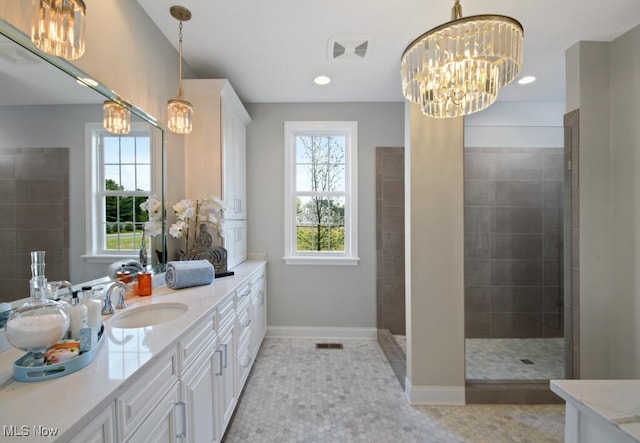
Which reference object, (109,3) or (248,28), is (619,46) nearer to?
(248,28)

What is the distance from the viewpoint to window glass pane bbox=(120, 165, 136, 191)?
1.49 m

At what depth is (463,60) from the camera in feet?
3.70

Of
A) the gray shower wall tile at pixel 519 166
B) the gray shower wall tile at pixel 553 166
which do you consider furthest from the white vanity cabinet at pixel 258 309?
the gray shower wall tile at pixel 553 166

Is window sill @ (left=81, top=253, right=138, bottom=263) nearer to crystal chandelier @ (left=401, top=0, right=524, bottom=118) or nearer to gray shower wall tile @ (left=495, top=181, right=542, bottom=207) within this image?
crystal chandelier @ (left=401, top=0, right=524, bottom=118)

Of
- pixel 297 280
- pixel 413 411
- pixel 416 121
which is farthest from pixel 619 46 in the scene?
pixel 297 280

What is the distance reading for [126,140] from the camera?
1.51 metres

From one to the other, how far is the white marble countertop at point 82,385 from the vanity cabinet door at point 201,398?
9.8 inches

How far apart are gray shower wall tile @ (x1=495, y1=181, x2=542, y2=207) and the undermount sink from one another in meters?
2.88

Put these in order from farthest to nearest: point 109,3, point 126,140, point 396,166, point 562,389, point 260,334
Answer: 1. point 396,166
2. point 260,334
3. point 126,140
4. point 109,3
5. point 562,389

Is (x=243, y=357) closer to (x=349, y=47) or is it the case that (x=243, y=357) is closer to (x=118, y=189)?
(x=118, y=189)

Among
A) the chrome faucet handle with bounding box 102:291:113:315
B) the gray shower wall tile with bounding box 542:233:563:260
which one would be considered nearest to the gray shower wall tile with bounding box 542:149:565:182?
the gray shower wall tile with bounding box 542:233:563:260

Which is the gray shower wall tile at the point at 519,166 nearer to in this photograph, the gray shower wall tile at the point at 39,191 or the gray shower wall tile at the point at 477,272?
the gray shower wall tile at the point at 477,272

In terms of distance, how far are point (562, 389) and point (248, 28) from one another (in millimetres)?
2378

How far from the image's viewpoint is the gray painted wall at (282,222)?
9.84 feet
